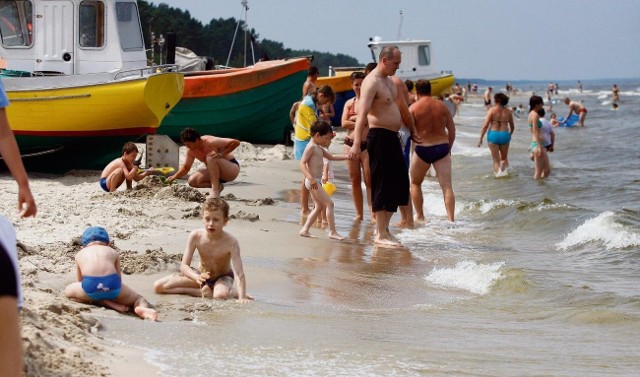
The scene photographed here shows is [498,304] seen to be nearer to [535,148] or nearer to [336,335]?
[336,335]

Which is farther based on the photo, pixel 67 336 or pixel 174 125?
pixel 174 125

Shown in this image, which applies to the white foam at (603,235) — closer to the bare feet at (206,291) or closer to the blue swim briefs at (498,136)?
the blue swim briefs at (498,136)

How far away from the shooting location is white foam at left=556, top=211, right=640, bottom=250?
11.4m

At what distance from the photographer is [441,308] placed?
7457 millimetres

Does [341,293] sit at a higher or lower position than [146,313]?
lower

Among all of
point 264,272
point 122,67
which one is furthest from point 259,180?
point 264,272

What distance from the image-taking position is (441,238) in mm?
11156

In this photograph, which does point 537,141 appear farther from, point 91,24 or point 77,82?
point 77,82

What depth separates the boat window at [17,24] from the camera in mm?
14812

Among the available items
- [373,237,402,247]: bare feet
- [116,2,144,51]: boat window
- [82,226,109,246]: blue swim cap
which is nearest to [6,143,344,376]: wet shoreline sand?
[82,226,109,246]: blue swim cap

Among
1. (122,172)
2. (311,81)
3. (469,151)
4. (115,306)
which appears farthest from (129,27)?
(469,151)

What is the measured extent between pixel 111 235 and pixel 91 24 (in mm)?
7109

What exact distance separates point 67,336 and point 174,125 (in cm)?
1361

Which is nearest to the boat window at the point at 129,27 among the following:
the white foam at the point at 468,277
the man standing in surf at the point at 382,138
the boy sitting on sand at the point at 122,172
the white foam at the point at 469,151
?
the boy sitting on sand at the point at 122,172
